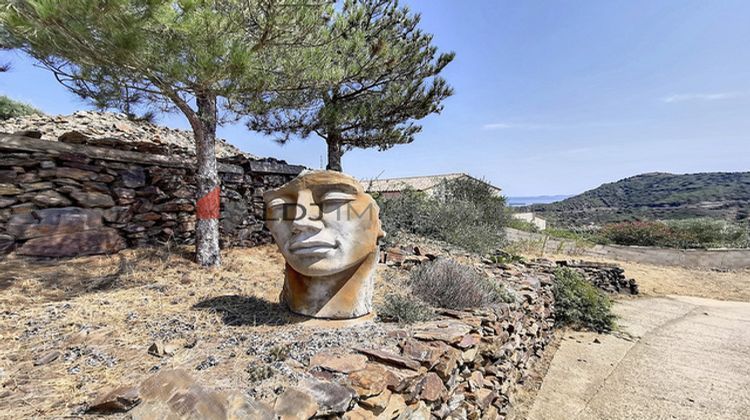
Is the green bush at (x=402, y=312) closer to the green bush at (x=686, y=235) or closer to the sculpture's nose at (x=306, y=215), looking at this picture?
the sculpture's nose at (x=306, y=215)

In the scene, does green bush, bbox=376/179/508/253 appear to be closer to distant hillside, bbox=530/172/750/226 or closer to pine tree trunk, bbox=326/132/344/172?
pine tree trunk, bbox=326/132/344/172

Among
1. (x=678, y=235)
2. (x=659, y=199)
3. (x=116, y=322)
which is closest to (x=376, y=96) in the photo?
(x=116, y=322)

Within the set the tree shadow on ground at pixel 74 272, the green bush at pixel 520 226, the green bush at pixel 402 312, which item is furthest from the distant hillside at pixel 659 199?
the tree shadow on ground at pixel 74 272

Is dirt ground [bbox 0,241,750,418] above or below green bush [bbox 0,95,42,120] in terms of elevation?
below

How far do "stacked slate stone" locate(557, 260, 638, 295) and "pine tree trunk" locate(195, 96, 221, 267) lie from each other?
22.4 feet

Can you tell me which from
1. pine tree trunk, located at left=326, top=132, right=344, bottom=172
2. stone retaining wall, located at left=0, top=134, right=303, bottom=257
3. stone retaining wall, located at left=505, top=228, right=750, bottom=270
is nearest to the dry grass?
stone retaining wall, located at left=0, top=134, right=303, bottom=257

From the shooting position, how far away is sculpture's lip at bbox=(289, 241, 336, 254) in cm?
222

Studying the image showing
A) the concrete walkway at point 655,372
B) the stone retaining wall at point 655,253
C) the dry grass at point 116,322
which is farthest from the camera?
the stone retaining wall at point 655,253

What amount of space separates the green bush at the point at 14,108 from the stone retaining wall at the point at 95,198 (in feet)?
16.0

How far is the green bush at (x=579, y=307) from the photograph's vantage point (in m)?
4.91

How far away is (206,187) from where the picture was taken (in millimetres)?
4195

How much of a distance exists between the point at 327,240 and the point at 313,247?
0.35 ft

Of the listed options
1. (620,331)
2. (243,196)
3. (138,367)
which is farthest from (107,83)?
(620,331)

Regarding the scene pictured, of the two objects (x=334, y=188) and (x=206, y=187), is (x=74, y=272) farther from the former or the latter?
(x=334, y=188)
